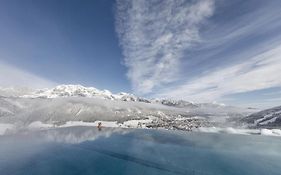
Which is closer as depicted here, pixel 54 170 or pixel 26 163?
pixel 54 170

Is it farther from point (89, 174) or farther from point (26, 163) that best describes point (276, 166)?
point (26, 163)

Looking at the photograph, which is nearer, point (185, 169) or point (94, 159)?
point (185, 169)

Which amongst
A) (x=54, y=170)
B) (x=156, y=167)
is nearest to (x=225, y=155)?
(x=156, y=167)

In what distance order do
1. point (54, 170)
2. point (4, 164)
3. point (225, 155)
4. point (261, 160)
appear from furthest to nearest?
point (225, 155) → point (261, 160) → point (4, 164) → point (54, 170)

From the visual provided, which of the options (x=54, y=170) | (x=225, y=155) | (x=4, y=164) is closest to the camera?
(x=54, y=170)

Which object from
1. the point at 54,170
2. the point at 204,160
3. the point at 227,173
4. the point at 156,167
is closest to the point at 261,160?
the point at 204,160

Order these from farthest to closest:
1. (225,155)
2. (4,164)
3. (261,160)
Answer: (225,155)
(261,160)
(4,164)

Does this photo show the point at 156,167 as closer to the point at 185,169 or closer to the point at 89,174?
the point at 185,169

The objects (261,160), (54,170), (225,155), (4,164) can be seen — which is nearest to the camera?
(54,170)

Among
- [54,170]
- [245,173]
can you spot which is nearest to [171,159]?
Result: [245,173]
